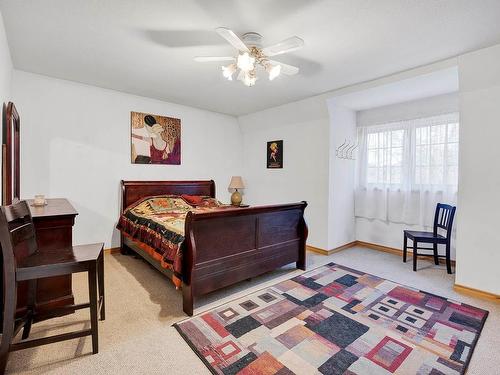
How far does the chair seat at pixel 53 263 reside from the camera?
160 centimetres

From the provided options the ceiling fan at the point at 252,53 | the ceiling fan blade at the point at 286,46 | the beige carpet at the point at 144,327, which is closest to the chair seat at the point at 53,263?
the beige carpet at the point at 144,327

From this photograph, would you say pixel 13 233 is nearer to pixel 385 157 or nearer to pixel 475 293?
pixel 475 293

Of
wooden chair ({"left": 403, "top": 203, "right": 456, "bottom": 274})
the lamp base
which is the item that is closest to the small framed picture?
the lamp base

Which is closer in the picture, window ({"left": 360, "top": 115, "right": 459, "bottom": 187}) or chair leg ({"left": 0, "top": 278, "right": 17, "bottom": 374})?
chair leg ({"left": 0, "top": 278, "right": 17, "bottom": 374})

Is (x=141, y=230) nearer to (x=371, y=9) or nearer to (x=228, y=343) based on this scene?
(x=228, y=343)

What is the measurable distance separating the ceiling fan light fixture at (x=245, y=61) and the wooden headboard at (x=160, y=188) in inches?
110

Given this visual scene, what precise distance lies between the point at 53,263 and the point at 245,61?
1975 millimetres

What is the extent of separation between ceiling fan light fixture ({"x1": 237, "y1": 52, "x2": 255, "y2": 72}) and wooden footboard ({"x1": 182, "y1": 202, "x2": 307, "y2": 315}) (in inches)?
51.1

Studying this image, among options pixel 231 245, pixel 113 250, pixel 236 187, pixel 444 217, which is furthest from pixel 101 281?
pixel 444 217

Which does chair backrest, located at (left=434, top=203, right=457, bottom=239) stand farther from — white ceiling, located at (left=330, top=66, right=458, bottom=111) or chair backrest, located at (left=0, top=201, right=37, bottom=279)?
chair backrest, located at (left=0, top=201, right=37, bottom=279)

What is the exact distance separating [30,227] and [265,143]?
4.00m

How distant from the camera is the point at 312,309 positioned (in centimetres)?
245

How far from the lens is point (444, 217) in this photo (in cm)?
355

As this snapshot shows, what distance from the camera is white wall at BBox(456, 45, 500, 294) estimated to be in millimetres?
2590
